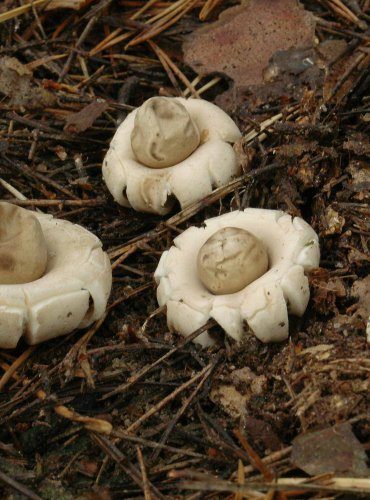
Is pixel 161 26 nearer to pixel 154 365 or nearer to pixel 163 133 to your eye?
pixel 163 133

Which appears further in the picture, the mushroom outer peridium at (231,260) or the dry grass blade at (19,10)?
the dry grass blade at (19,10)

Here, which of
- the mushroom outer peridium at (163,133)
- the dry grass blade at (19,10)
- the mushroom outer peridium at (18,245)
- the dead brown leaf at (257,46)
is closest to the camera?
the mushroom outer peridium at (18,245)

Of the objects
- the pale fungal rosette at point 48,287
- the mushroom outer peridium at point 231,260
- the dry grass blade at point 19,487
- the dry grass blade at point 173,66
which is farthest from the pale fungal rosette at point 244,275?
the dry grass blade at point 173,66

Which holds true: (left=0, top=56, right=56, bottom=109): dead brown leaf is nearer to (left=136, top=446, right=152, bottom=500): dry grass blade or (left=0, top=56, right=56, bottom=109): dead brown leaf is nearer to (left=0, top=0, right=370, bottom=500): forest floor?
(left=0, top=0, right=370, bottom=500): forest floor

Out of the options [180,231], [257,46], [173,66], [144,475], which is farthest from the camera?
[173,66]

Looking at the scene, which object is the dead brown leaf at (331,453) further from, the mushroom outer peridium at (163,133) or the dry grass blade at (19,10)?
the dry grass blade at (19,10)

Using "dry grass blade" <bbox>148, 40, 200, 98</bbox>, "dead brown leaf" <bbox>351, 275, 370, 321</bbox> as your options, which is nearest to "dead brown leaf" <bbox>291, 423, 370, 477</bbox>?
"dead brown leaf" <bbox>351, 275, 370, 321</bbox>

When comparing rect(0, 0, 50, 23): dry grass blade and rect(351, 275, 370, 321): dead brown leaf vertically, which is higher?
rect(0, 0, 50, 23): dry grass blade

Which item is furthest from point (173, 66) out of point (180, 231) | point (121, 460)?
point (121, 460)
